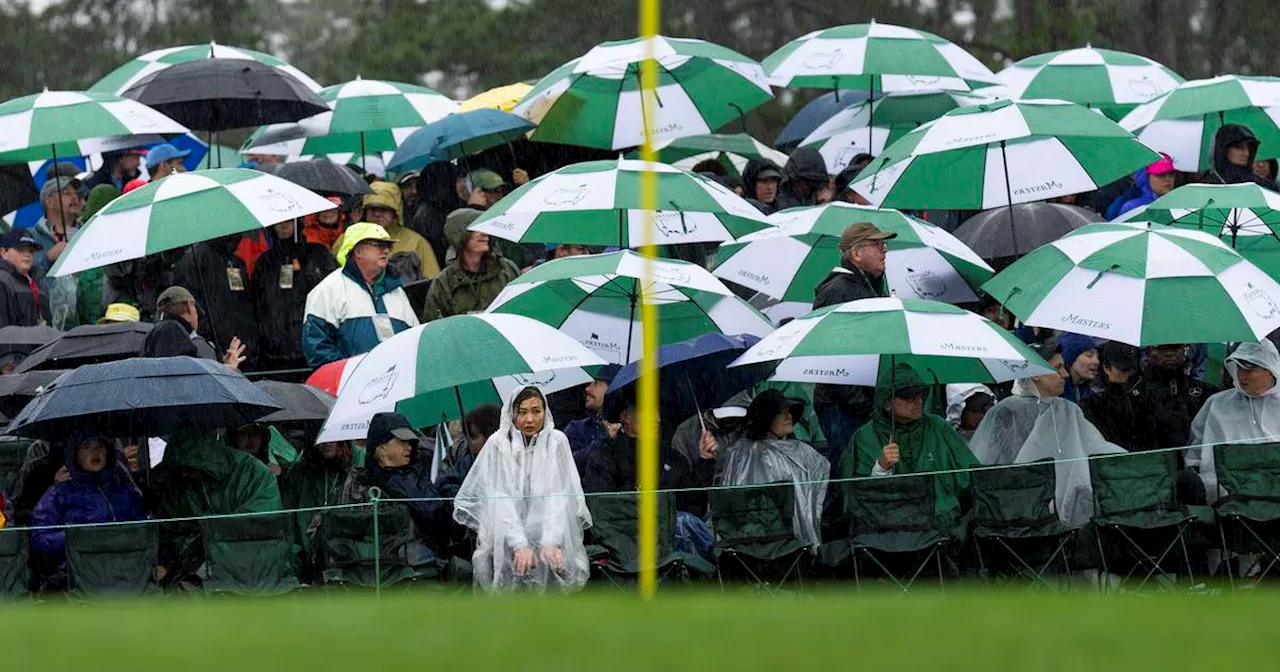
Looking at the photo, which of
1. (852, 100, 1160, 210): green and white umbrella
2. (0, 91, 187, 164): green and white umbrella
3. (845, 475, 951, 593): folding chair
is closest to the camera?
(845, 475, 951, 593): folding chair

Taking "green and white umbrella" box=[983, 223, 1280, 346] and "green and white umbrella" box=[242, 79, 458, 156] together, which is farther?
"green and white umbrella" box=[242, 79, 458, 156]

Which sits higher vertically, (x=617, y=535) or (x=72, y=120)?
(x=72, y=120)

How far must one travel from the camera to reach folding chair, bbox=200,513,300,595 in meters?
10.9

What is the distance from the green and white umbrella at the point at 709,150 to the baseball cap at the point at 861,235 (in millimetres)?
5257

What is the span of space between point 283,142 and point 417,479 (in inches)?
330

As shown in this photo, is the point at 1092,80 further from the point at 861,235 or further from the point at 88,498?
the point at 88,498

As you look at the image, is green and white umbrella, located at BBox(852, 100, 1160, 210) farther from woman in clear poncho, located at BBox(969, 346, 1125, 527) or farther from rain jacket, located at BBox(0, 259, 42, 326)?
rain jacket, located at BBox(0, 259, 42, 326)

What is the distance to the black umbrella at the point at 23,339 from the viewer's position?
14.3 metres

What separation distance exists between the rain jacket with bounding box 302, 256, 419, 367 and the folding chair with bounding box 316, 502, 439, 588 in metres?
3.41

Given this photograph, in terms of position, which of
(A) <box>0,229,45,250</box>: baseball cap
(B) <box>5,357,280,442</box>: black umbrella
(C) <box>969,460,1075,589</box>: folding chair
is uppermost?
(A) <box>0,229,45,250</box>: baseball cap

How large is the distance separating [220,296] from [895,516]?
209 inches

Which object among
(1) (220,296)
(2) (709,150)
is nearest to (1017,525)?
(1) (220,296)

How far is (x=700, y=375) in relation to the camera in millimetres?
13133

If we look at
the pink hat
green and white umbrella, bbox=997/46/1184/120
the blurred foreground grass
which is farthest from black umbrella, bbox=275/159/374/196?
the blurred foreground grass
